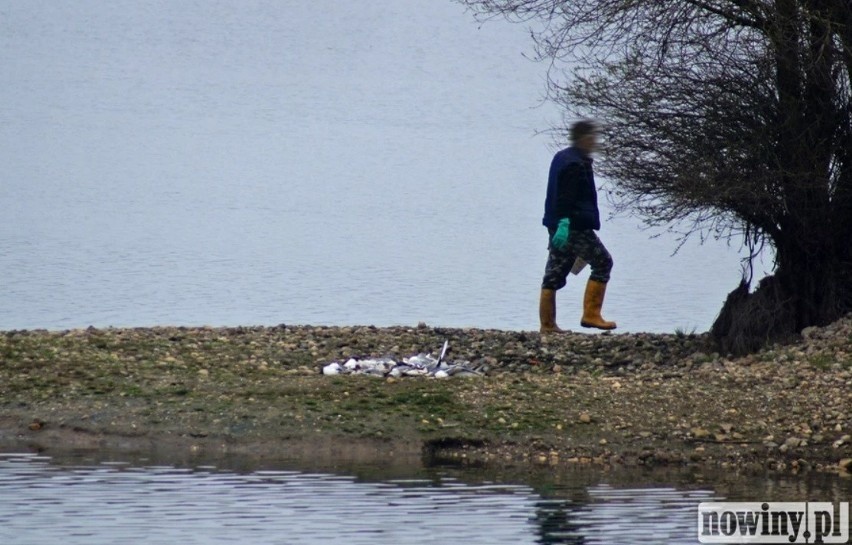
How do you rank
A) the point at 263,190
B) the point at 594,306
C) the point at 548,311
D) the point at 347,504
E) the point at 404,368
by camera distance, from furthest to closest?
the point at 263,190 < the point at 548,311 < the point at 594,306 < the point at 404,368 < the point at 347,504

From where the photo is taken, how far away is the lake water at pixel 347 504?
948 centimetres

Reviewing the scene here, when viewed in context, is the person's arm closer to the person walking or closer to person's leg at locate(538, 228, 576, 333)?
the person walking

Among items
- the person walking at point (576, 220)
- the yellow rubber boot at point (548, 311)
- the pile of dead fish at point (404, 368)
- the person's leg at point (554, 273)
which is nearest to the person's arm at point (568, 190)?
the person walking at point (576, 220)

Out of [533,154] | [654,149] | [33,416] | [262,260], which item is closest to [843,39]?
[654,149]

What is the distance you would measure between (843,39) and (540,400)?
4461 mm

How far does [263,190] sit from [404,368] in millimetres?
33601

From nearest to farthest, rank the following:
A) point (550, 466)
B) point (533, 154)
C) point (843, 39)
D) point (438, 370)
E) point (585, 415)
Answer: point (550, 466), point (585, 415), point (438, 370), point (843, 39), point (533, 154)

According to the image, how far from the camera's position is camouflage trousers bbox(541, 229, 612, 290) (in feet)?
54.8

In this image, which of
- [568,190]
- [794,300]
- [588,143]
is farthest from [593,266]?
[794,300]

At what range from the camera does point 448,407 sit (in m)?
13.0

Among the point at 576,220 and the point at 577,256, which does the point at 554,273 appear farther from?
the point at 576,220

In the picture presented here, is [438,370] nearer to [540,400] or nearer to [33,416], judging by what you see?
[540,400]

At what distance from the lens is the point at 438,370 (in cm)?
1420

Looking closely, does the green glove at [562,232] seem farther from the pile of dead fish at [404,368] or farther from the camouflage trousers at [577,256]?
the pile of dead fish at [404,368]
